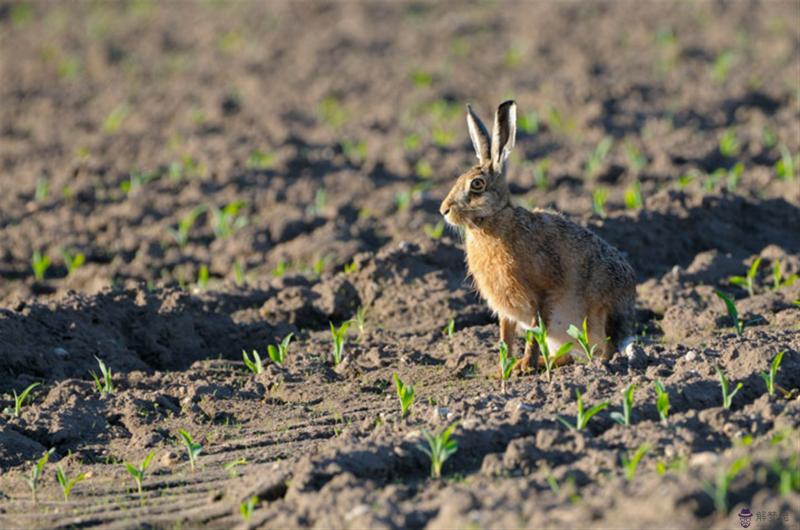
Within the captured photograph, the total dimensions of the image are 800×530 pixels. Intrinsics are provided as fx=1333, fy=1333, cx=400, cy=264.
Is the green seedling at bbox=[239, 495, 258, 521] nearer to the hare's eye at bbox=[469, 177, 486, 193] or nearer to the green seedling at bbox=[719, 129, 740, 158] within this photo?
the hare's eye at bbox=[469, 177, 486, 193]

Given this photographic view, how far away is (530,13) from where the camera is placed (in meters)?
20.8

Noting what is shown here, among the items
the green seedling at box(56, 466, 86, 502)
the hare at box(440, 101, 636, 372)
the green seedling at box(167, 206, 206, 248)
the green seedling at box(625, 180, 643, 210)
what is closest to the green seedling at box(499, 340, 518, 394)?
the hare at box(440, 101, 636, 372)

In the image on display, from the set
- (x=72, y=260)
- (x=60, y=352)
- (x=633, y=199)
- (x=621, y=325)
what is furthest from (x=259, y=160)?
(x=621, y=325)

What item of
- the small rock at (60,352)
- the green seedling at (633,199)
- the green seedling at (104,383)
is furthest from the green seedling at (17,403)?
the green seedling at (633,199)

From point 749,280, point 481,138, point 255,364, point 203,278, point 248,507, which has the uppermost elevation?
point 481,138

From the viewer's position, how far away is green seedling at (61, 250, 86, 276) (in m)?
11.2

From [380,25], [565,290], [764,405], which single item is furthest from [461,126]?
[764,405]

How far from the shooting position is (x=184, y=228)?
39.3 feet

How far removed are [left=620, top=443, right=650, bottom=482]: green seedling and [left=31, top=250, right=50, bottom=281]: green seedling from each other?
6547mm

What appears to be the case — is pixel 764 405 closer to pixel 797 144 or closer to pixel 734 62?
pixel 797 144

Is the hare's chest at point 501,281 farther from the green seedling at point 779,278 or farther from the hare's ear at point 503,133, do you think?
the green seedling at point 779,278

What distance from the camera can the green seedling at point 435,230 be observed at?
10.8 meters

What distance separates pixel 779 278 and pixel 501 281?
2.54 metres

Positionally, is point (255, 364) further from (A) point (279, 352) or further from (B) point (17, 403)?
(B) point (17, 403)
